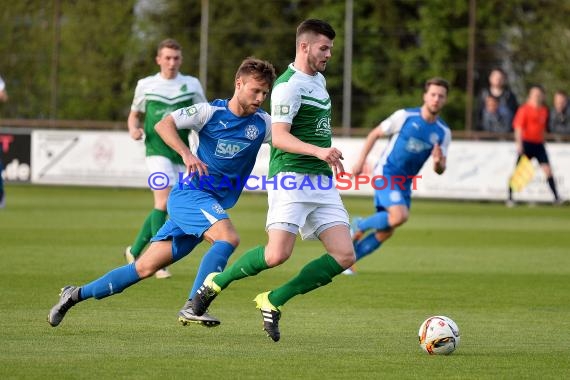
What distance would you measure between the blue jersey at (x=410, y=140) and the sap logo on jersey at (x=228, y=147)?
14.7ft

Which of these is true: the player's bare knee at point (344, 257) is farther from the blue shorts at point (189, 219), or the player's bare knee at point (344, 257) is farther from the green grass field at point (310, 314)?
the blue shorts at point (189, 219)

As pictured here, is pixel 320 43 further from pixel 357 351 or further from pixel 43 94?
pixel 43 94

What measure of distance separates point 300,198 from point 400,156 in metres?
5.13

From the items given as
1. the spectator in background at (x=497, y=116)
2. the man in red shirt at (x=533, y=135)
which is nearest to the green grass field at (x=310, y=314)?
the man in red shirt at (x=533, y=135)

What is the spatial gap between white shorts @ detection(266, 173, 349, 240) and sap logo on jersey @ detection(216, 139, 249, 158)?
1.41 feet

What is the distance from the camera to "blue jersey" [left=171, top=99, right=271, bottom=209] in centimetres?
875

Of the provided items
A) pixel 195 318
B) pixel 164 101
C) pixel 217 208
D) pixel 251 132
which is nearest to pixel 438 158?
pixel 164 101

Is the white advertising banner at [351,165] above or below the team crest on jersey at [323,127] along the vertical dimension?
below

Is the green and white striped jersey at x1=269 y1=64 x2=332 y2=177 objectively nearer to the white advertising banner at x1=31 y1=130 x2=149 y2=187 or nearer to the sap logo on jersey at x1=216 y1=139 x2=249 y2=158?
the sap logo on jersey at x1=216 y1=139 x2=249 y2=158

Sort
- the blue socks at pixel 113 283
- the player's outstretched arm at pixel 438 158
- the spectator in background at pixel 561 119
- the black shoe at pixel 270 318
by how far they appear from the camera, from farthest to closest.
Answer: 1. the spectator in background at pixel 561 119
2. the player's outstretched arm at pixel 438 158
3. the blue socks at pixel 113 283
4. the black shoe at pixel 270 318

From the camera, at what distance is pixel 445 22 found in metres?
32.2

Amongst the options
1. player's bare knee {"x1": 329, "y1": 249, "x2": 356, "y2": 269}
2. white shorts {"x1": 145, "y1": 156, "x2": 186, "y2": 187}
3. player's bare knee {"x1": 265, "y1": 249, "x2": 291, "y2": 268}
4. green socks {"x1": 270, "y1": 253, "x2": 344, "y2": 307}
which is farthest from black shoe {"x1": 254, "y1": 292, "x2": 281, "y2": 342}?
white shorts {"x1": 145, "y1": 156, "x2": 186, "y2": 187}

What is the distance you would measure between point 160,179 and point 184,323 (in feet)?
14.3

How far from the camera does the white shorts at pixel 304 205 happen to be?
8.33m
